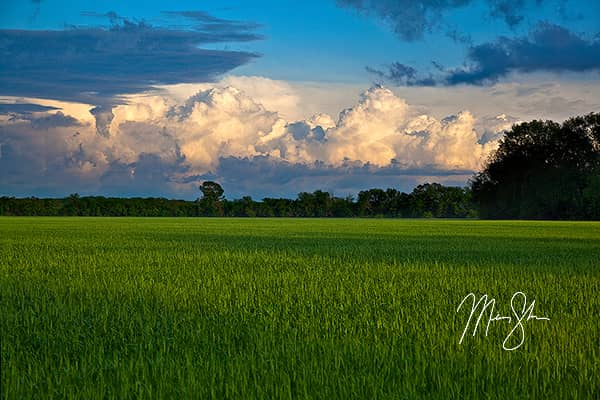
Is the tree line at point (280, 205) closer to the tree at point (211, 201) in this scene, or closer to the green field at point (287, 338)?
the tree at point (211, 201)

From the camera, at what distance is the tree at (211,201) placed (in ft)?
432

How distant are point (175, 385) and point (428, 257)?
15.7 metres

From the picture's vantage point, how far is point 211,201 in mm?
132625

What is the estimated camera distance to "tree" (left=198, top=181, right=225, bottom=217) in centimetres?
13162

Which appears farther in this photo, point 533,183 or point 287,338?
point 533,183

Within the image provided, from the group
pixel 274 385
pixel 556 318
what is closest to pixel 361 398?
pixel 274 385

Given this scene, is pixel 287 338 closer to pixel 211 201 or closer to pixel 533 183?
pixel 533 183
